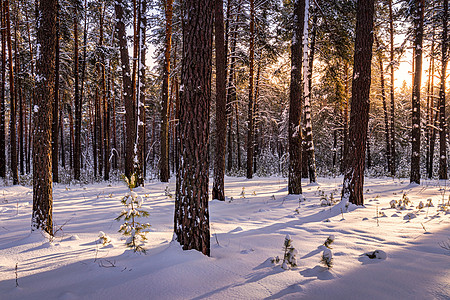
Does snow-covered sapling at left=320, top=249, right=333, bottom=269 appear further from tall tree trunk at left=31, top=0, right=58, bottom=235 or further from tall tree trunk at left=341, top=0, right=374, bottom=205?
tall tree trunk at left=31, top=0, right=58, bottom=235

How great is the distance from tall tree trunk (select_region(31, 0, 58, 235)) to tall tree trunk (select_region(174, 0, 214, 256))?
2592mm

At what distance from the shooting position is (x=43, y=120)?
3.88 meters

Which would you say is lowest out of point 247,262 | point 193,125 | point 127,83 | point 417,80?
point 247,262

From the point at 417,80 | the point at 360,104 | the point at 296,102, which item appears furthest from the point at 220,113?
the point at 417,80

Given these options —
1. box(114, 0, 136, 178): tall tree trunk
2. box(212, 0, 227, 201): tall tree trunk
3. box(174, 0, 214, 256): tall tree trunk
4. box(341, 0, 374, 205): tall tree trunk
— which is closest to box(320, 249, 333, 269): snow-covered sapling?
box(174, 0, 214, 256): tall tree trunk

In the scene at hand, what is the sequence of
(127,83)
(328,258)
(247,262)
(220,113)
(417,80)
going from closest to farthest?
(328,258) → (247,262) → (220,113) → (127,83) → (417,80)

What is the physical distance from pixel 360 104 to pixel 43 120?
6713 millimetres

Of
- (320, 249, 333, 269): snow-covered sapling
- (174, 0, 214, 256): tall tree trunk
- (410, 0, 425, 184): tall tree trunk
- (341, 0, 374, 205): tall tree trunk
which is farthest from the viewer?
(410, 0, 425, 184): tall tree trunk

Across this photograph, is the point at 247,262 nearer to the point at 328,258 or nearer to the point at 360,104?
the point at 328,258

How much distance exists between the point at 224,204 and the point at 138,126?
5437 millimetres

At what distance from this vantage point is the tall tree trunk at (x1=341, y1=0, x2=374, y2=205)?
19.0ft

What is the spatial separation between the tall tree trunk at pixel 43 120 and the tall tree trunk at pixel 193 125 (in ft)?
8.50

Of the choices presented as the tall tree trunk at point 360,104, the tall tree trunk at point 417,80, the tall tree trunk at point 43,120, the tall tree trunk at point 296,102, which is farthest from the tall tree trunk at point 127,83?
the tall tree trunk at point 417,80

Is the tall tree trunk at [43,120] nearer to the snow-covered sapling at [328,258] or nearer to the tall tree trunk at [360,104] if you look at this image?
the snow-covered sapling at [328,258]
